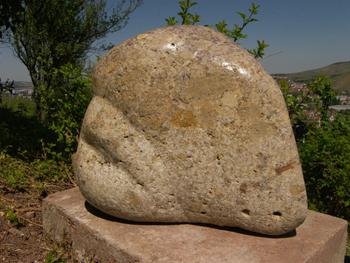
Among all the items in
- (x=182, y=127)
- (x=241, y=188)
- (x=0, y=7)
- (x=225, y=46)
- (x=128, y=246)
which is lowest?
(x=128, y=246)

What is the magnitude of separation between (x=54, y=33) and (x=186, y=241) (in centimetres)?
819

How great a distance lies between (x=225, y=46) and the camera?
3.12m

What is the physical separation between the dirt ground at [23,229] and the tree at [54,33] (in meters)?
4.63

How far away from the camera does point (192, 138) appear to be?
3162 millimetres

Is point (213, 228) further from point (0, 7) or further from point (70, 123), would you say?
point (0, 7)

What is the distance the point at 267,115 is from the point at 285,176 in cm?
48

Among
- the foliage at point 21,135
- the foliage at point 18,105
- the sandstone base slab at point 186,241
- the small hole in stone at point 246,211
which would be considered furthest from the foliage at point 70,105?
the foliage at point 18,105

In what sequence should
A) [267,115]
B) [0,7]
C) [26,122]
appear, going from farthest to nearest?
[26,122] → [0,7] → [267,115]

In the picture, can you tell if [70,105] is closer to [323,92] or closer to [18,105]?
[323,92]

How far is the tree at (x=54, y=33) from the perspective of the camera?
9.80 meters

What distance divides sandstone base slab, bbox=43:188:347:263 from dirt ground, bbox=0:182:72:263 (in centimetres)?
33

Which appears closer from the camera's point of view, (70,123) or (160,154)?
(160,154)

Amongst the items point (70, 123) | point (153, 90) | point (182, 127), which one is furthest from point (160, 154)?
point (70, 123)

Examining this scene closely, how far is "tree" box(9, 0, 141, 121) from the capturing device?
9805 mm
